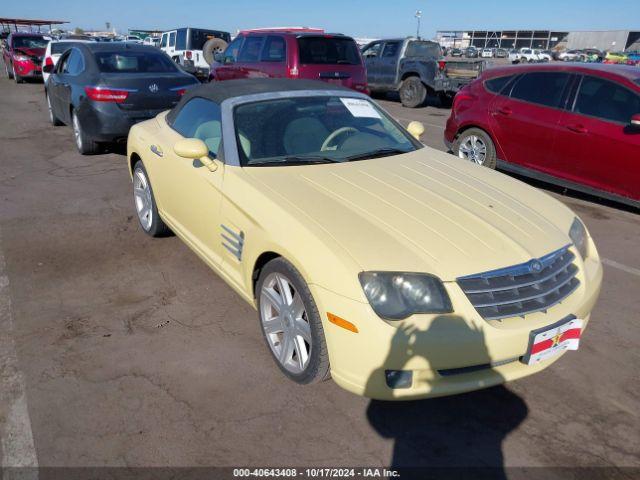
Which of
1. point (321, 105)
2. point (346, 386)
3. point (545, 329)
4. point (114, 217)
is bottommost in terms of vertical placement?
point (114, 217)

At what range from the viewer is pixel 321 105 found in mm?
3822

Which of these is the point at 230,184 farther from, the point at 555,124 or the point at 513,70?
the point at 513,70

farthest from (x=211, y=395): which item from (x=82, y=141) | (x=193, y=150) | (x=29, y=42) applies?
(x=29, y=42)

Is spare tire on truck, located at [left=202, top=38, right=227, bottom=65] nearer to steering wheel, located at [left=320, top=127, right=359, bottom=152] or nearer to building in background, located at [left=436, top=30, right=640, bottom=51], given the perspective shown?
steering wheel, located at [left=320, top=127, right=359, bottom=152]

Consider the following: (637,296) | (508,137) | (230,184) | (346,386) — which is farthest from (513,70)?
(346,386)

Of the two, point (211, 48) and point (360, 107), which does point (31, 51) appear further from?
point (360, 107)

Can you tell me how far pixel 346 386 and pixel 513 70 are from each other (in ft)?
18.4

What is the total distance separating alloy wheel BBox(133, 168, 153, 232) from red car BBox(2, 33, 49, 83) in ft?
55.6

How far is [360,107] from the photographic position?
4012 mm

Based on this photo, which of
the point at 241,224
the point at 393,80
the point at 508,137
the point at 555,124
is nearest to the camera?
the point at 241,224

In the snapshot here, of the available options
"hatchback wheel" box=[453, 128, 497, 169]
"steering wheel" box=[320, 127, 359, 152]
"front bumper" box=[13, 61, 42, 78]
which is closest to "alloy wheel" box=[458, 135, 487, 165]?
"hatchback wheel" box=[453, 128, 497, 169]

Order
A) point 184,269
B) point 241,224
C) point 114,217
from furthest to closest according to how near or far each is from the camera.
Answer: point 114,217 < point 184,269 < point 241,224

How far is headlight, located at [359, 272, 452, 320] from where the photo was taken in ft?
7.47

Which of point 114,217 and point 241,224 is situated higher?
point 241,224
